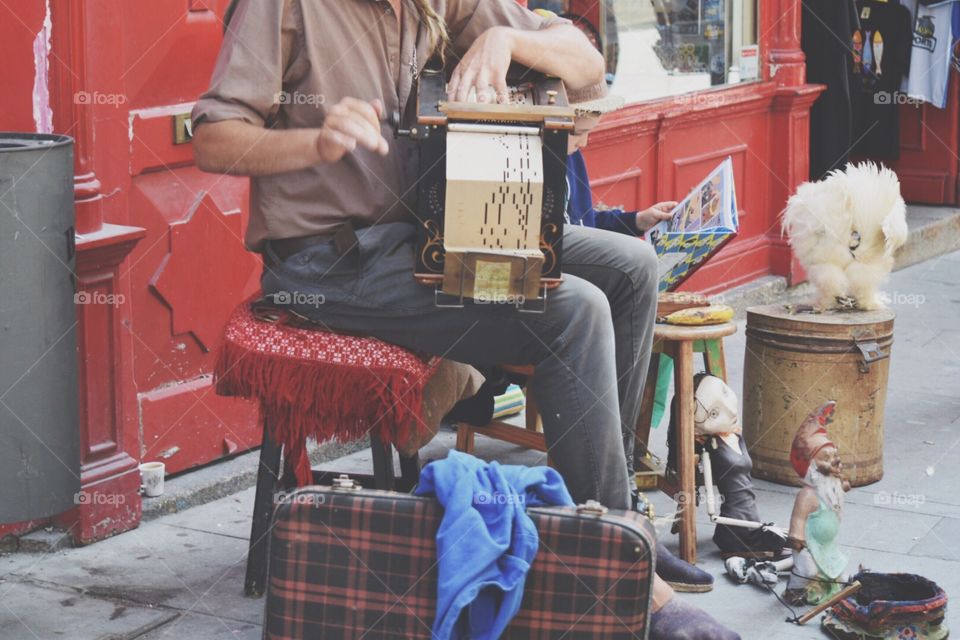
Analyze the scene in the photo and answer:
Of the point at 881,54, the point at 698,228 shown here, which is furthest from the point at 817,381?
the point at 881,54

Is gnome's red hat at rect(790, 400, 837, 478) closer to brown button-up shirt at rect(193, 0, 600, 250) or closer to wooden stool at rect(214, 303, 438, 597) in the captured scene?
wooden stool at rect(214, 303, 438, 597)

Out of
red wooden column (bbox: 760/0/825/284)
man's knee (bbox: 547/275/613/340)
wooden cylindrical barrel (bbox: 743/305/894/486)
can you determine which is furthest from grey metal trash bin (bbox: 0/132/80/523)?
red wooden column (bbox: 760/0/825/284)

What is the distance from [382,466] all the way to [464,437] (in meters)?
1.05

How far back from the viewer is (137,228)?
3686 millimetres

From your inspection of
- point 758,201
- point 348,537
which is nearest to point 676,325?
point 348,537

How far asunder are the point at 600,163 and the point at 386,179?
9.63 ft

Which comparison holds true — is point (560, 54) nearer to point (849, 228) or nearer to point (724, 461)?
point (724, 461)

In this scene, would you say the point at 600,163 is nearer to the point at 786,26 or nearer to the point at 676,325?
the point at 786,26

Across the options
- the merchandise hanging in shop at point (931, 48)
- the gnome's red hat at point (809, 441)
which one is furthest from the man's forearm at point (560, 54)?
the merchandise hanging in shop at point (931, 48)

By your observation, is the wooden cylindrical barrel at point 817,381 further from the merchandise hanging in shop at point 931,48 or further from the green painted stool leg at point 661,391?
the merchandise hanging in shop at point 931,48

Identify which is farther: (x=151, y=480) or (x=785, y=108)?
(x=785, y=108)

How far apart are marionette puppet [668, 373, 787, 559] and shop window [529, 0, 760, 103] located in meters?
2.43

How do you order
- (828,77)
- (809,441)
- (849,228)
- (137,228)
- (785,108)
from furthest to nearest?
1. (828,77)
2. (785,108)
3. (849,228)
4. (137,228)
5. (809,441)

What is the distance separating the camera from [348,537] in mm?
2672
